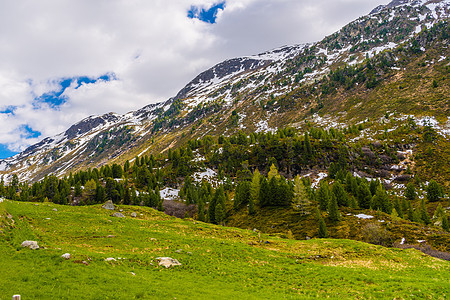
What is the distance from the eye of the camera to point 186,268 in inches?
990

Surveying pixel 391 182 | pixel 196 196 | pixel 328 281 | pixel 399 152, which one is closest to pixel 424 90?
pixel 399 152

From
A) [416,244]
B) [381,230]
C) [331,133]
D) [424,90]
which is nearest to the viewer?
[416,244]

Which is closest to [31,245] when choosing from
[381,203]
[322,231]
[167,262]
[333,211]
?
[167,262]

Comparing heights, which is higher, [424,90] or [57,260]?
[424,90]

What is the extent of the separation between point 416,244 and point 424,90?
628ft

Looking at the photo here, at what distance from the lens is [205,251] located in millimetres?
32281

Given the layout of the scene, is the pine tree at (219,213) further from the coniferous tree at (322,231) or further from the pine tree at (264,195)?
the coniferous tree at (322,231)

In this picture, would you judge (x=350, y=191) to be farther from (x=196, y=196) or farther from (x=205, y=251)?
(x=205, y=251)

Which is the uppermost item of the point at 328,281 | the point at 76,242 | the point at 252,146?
the point at 252,146

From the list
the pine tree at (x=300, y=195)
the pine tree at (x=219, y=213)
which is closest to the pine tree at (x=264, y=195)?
the pine tree at (x=300, y=195)

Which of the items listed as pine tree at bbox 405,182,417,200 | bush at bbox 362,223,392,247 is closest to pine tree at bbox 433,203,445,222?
bush at bbox 362,223,392,247

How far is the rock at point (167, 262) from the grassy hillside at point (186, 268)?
75cm

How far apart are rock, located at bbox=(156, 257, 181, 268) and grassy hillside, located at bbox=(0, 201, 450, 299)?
29.7 inches

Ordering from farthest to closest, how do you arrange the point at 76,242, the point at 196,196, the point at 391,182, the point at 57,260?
the point at 391,182, the point at 196,196, the point at 76,242, the point at 57,260
